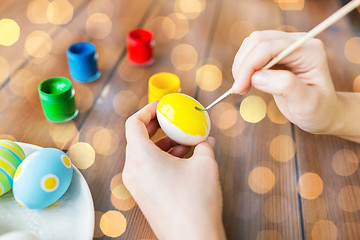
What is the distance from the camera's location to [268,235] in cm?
66

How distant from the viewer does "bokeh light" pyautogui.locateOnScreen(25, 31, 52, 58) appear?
43.7 inches

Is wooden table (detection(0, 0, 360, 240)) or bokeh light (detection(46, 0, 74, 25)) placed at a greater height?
bokeh light (detection(46, 0, 74, 25))

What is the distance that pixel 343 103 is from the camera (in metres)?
0.75

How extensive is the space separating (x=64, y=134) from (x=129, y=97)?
22cm

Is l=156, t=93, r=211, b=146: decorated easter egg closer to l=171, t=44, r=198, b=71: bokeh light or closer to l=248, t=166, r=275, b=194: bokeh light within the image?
l=248, t=166, r=275, b=194: bokeh light

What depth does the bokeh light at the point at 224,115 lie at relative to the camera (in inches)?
35.6

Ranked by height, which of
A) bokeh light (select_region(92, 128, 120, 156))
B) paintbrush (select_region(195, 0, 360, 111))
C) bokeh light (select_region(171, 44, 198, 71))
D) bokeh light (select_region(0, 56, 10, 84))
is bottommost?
bokeh light (select_region(92, 128, 120, 156))

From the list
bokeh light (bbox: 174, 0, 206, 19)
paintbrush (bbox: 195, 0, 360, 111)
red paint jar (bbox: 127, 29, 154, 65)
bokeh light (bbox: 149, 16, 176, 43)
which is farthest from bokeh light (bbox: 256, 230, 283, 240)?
bokeh light (bbox: 174, 0, 206, 19)

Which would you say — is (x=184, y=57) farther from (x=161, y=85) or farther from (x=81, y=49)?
(x=81, y=49)

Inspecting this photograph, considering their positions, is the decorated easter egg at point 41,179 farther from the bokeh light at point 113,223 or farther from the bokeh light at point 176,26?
the bokeh light at point 176,26

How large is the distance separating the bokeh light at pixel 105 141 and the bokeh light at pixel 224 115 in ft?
0.91

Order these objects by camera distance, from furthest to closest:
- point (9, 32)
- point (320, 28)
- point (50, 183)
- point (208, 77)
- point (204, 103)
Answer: point (9, 32), point (208, 77), point (204, 103), point (50, 183), point (320, 28)

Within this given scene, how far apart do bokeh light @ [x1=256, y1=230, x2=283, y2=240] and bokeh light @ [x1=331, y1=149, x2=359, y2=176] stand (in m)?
0.25

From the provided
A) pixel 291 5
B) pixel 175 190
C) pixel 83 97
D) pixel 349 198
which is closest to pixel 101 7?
pixel 83 97
